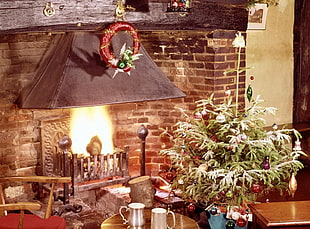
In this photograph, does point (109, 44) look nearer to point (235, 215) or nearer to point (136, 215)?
point (136, 215)

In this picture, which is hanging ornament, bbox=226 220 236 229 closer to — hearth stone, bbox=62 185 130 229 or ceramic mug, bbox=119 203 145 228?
ceramic mug, bbox=119 203 145 228

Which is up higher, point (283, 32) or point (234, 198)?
point (283, 32)

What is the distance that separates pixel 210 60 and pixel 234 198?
1.56 m

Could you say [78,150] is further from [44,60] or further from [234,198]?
[234,198]

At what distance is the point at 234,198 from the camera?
456 centimetres

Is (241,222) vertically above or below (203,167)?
below

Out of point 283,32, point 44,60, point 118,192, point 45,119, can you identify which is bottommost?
point 118,192

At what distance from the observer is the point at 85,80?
14.8 ft

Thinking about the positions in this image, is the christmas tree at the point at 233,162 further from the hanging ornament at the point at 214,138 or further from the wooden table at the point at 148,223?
the wooden table at the point at 148,223

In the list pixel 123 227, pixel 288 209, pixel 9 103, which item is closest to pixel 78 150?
pixel 9 103

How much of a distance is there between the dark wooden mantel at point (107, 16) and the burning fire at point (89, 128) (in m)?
1.24

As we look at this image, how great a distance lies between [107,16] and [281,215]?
6.63ft

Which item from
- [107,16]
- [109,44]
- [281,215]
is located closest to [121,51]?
[109,44]

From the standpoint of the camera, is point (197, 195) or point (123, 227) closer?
point (123, 227)
